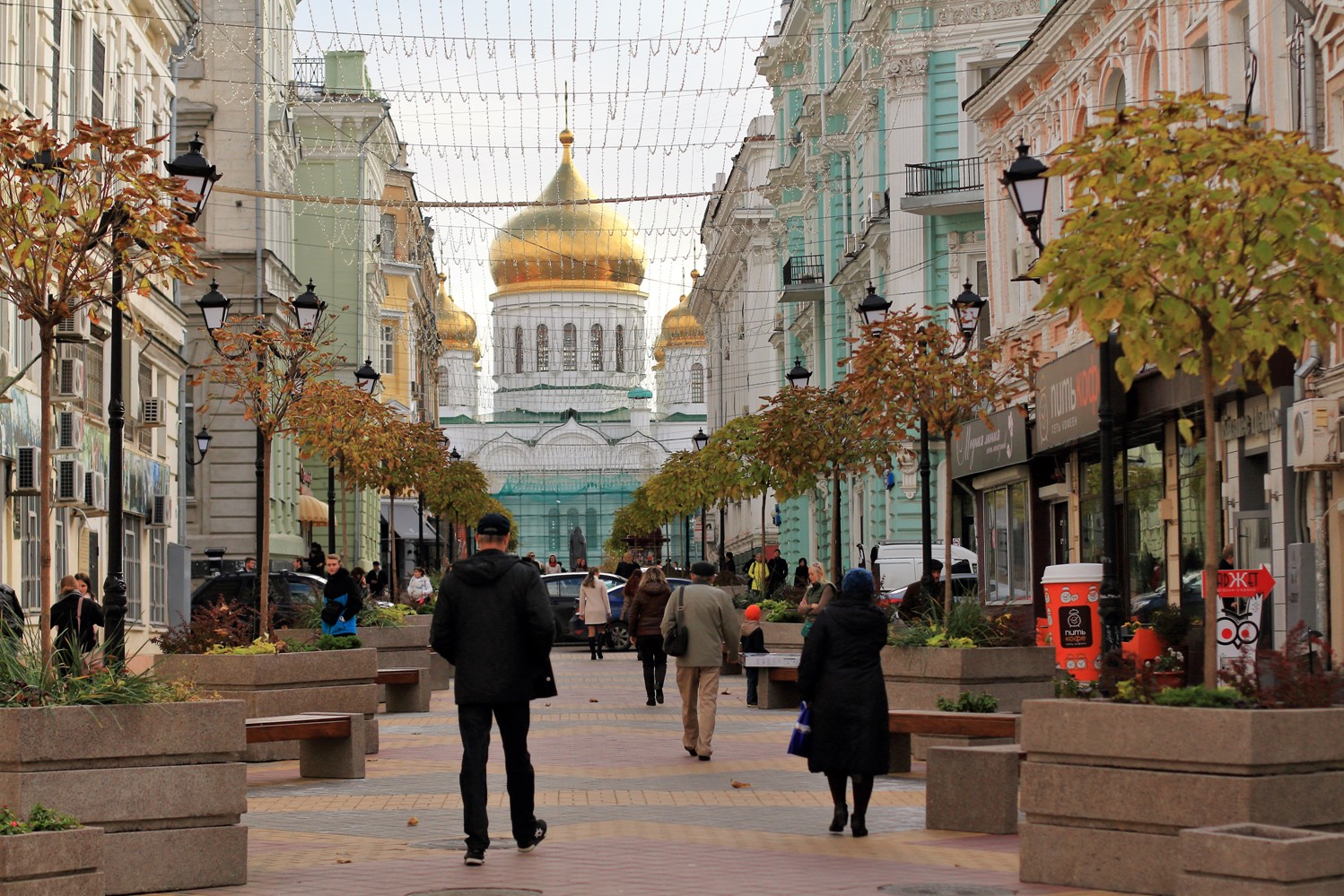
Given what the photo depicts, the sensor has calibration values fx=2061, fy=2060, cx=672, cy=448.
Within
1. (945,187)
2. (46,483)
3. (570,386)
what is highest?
(570,386)

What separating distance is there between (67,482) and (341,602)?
26.4ft

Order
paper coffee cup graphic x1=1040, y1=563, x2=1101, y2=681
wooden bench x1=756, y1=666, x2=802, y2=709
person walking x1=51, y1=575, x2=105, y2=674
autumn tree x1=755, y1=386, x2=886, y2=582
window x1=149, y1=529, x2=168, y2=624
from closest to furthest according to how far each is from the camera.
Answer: person walking x1=51, y1=575, x2=105, y2=674 → paper coffee cup graphic x1=1040, y1=563, x2=1101, y2=681 → wooden bench x1=756, y1=666, x2=802, y2=709 → autumn tree x1=755, y1=386, x2=886, y2=582 → window x1=149, y1=529, x2=168, y2=624

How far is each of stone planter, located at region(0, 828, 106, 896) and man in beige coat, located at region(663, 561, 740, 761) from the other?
8.77 metres

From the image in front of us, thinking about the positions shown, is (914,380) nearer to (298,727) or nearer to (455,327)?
(298,727)

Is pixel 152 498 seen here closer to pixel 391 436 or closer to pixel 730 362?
pixel 391 436

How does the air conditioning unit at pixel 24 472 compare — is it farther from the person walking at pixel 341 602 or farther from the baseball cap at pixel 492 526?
the baseball cap at pixel 492 526

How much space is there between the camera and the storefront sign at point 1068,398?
27250 millimetres

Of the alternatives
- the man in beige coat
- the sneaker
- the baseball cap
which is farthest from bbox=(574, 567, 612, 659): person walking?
the sneaker

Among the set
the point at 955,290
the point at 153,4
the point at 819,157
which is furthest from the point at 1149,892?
the point at 819,157

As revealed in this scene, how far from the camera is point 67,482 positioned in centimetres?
2772

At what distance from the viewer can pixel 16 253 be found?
11.0 metres

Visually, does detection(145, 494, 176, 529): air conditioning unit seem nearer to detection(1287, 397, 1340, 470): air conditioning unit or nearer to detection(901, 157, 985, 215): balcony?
detection(901, 157, 985, 215): balcony

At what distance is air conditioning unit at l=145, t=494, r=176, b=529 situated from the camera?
117ft

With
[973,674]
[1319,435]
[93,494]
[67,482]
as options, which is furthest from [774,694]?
[93,494]
